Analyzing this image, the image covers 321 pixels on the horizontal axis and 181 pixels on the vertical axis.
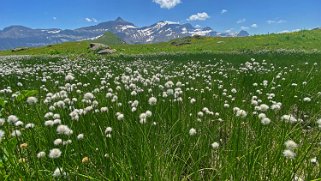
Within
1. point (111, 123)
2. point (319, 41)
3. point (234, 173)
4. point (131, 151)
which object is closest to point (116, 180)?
point (131, 151)

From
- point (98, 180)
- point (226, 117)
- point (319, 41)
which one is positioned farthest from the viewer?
point (319, 41)

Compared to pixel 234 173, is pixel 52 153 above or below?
above

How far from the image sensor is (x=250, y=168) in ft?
11.2

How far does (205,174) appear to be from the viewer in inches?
169

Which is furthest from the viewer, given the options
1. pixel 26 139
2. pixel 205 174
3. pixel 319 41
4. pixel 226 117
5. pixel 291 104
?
pixel 319 41

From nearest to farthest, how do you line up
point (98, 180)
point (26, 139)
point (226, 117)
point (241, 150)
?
point (98, 180)
point (241, 150)
point (26, 139)
point (226, 117)

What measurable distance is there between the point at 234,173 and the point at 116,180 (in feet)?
3.82

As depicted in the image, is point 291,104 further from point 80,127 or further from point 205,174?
point 80,127

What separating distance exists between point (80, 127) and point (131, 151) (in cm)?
136

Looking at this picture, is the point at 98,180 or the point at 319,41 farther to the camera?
the point at 319,41

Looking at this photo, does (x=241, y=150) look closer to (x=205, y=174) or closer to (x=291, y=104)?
(x=205, y=174)

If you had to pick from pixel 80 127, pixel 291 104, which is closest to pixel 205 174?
pixel 80 127

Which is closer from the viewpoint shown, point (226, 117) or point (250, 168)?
point (250, 168)

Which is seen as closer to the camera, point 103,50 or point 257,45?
point 103,50
